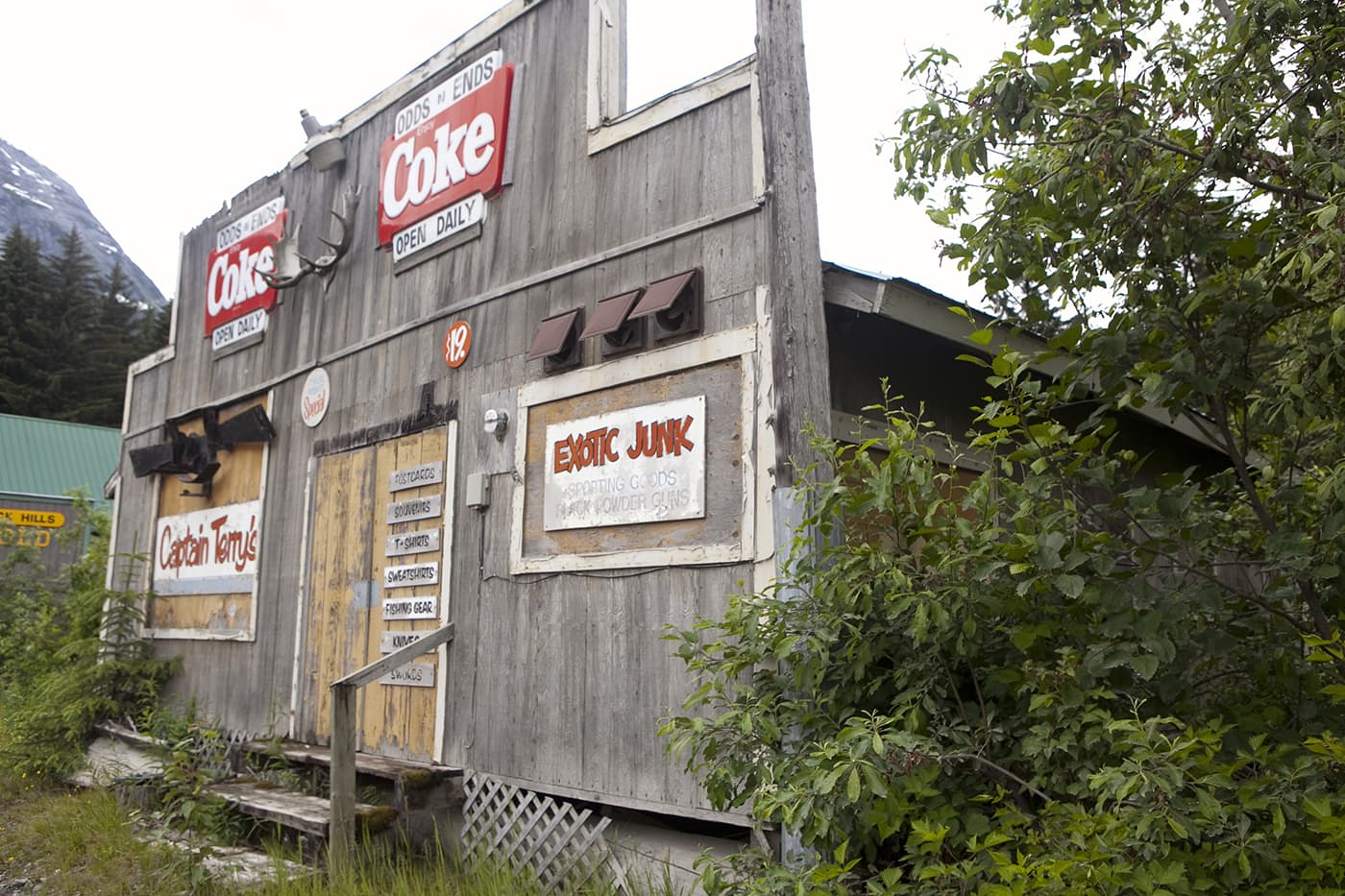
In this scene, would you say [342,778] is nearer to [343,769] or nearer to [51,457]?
[343,769]

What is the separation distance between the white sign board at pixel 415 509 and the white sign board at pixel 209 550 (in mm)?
2223

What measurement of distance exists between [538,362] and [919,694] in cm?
341

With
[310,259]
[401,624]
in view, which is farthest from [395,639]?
[310,259]

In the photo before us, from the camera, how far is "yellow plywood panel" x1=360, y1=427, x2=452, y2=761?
714cm

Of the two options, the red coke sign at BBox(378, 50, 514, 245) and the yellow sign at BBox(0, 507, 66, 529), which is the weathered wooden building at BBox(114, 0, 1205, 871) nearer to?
the red coke sign at BBox(378, 50, 514, 245)

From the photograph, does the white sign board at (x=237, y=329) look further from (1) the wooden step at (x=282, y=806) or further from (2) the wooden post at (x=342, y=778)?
(2) the wooden post at (x=342, y=778)

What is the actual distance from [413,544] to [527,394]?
151cm

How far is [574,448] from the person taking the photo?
636cm

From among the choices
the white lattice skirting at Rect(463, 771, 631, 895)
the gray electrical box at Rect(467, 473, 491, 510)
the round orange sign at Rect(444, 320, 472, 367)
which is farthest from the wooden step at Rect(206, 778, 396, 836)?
the round orange sign at Rect(444, 320, 472, 367)

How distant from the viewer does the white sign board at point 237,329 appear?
9844 mm

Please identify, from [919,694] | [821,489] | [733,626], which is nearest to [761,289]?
[821,489]

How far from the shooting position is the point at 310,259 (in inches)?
362

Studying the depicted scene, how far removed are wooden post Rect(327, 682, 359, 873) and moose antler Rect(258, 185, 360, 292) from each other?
4.05 metres

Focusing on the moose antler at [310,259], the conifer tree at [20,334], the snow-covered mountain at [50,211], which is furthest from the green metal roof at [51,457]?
the snow-covered mountain at [50,211]
